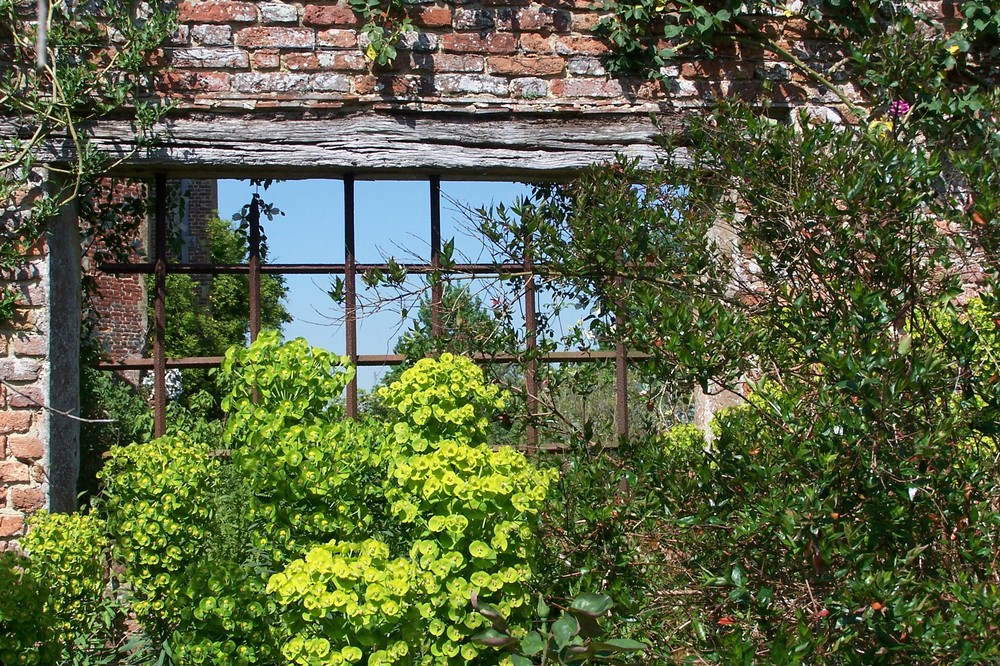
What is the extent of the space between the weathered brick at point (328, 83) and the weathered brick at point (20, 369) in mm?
1565

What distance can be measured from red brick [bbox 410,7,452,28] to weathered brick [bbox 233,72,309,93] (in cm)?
52

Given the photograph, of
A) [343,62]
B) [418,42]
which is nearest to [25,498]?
[343,62]

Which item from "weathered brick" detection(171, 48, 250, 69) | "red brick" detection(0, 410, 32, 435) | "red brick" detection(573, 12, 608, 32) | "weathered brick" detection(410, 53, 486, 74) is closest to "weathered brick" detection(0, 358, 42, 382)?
"red brick" detection(0, 410, 32, 435)

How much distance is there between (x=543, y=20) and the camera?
12.9ft

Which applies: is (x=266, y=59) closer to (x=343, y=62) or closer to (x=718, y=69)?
(x=343, y=62)

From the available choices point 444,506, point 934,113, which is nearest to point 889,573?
point 444,506

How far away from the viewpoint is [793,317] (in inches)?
97.7

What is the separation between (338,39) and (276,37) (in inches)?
9.9

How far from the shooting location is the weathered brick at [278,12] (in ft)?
12.5

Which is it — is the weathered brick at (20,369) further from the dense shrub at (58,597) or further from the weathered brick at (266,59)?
the weathered brick at (266,59)

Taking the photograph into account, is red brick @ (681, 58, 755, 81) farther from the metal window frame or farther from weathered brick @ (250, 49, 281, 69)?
weathered brick @ (250, 49, 281, 69)

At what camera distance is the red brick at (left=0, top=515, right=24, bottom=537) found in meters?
3.61

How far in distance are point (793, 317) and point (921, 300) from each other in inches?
12.4

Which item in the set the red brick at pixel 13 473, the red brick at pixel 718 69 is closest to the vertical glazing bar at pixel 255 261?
the red brick at pixel 13 473
